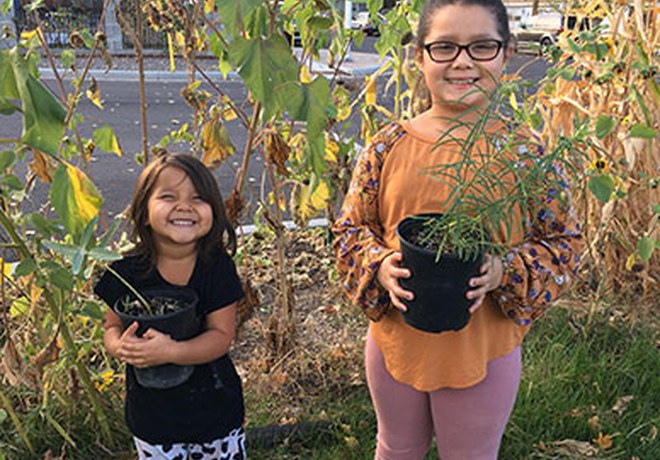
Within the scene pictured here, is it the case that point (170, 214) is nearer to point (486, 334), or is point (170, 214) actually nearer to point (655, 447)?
point (486, 334)

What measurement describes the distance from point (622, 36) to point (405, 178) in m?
1.48

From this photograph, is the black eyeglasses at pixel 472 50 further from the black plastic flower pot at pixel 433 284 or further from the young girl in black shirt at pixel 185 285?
the young girl in black shirt at pixel 185 285

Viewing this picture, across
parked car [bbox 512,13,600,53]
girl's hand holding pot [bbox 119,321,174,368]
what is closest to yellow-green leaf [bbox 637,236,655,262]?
parked car [bbox 512,13,600,53]

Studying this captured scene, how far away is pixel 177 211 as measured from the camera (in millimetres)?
1462

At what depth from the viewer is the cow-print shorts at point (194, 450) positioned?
1556 millimetres

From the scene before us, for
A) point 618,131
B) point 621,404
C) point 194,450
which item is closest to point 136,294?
point 194,450

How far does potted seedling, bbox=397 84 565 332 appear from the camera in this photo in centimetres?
115

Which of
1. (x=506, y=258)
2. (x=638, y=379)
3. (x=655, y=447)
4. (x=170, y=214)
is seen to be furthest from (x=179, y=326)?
(x=638, y=379)

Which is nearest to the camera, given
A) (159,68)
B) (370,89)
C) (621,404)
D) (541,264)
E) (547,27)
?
(541,264)

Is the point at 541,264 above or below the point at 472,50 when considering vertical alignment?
below

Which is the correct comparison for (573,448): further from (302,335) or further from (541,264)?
(302,335)

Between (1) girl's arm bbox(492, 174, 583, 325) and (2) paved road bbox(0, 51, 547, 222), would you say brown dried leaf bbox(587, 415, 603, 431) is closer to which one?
(1) girl's arm bbox(492, 174, 583, 325)

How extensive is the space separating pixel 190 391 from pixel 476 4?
3.23ft

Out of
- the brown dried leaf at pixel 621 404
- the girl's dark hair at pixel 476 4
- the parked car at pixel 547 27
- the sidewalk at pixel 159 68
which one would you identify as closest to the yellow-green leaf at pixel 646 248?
the brown dried leaf at pixel 621 404
